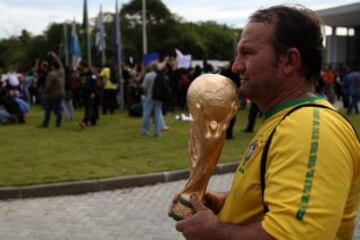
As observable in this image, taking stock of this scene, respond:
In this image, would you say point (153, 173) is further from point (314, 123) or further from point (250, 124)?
point (314, 123)

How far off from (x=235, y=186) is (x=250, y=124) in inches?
490

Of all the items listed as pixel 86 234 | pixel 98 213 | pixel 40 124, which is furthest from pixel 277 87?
pixel 40 124

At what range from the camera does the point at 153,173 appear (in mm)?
8672

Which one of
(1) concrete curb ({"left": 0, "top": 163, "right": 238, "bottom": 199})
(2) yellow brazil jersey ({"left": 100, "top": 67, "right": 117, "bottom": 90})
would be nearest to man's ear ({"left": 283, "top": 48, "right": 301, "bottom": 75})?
(1) concrete curb ({"left": 0, "top": 163, "right": 238, "bottom": 199})

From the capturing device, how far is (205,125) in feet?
5.72

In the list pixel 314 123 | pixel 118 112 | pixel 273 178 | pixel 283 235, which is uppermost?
pixel 314 123

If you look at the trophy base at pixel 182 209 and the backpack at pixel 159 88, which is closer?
the trophy base at pixel 182 209

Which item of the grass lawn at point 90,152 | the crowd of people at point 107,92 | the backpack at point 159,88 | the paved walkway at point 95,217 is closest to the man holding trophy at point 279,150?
the paved walkway at point 95,217

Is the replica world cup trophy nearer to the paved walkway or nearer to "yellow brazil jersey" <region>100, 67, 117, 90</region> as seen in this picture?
the paved walkway

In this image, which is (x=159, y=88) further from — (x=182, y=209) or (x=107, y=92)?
(x=182, y=209)

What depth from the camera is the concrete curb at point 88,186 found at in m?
7.77

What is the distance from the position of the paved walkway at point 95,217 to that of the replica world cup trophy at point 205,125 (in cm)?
400

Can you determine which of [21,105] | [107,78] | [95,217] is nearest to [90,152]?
[95,217]

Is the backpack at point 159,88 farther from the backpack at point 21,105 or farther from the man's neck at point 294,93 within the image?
the man's neck at point 294,93
